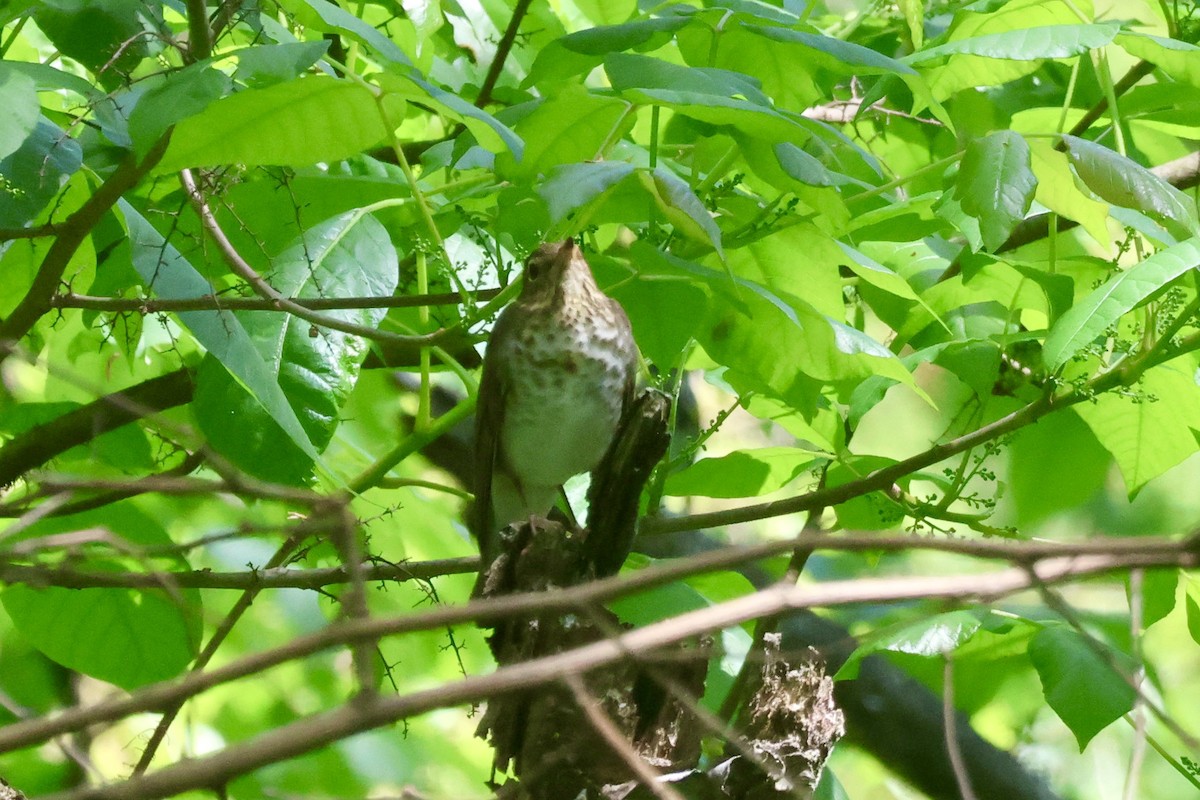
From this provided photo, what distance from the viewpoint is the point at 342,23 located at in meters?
1.52

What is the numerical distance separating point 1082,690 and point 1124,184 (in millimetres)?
769

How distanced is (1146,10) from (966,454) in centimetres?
149

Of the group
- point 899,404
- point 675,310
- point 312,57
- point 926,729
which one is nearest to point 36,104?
point 312,57

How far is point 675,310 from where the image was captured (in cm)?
188

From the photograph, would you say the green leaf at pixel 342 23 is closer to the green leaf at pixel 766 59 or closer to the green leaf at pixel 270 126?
the green leaf at pixel 270 126

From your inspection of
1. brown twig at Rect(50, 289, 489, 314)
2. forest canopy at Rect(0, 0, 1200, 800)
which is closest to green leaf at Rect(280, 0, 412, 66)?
forest canopy at Rect(0, 0, 1200, 800)

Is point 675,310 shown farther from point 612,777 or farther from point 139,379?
point 139,379

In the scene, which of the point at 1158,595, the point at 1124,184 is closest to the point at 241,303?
the point at 1124,184

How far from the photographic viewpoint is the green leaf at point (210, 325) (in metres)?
1.62

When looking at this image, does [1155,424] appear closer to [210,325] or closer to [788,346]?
[788,346]

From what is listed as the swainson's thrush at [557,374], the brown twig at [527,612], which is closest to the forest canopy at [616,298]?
the brown twig at [527,612]

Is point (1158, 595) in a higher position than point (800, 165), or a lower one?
lower

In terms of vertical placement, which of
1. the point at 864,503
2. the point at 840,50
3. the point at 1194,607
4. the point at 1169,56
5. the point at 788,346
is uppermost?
the point at 840,50

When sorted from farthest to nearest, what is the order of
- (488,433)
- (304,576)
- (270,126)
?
(488,433)
(304,576)
(270,126)
